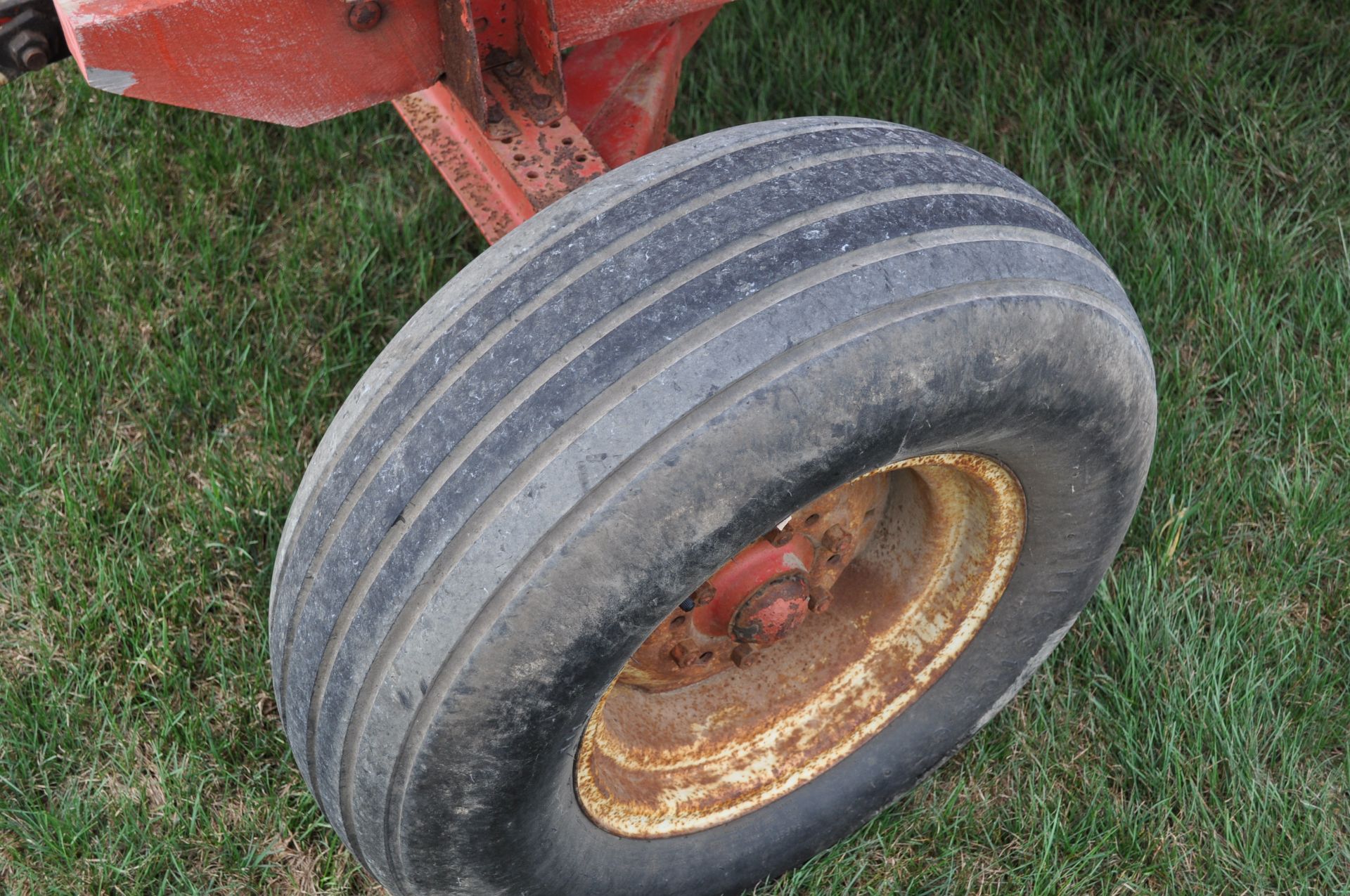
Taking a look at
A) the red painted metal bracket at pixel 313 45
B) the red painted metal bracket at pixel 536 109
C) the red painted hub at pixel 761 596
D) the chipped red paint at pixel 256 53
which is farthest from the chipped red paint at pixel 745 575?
the chipped red paint at pixel 256 53

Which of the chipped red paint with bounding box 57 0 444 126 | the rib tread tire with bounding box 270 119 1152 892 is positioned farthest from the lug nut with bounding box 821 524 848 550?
the chipped red paint with bounding box 57 0 444 126

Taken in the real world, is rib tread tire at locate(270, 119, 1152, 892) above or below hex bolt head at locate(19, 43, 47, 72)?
below

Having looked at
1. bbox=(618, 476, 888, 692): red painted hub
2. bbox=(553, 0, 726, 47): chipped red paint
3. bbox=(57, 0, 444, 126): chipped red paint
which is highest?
bbox=(57, 0, 444, 126): chipped red paint

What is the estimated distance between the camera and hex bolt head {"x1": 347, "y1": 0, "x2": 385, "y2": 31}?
172 centimetres

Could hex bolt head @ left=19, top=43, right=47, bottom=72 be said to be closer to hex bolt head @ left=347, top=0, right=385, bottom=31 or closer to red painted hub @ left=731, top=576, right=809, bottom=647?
hex bolt head @ left=347, top=0, right=385, bottom=31

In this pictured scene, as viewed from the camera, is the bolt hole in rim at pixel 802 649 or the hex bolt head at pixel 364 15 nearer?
the hex bolt head at pixel 364 15

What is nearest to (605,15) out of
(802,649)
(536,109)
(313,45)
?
(536,109)

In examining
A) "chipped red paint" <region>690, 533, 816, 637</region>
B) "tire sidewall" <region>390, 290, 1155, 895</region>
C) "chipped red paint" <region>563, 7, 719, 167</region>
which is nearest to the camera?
"tire sidewall" <region>390, 290, 1155, 895</region>

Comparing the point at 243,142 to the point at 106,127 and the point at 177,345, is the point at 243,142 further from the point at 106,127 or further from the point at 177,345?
the point at 177,345

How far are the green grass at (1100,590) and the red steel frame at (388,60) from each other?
89 centimetres

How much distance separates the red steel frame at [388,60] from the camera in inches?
62.8

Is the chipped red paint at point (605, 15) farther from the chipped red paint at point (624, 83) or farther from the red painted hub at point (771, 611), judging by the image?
the red painted hub at point (771, 611)

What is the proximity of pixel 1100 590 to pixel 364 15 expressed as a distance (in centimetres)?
163

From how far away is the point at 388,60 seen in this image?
5.92 feet
